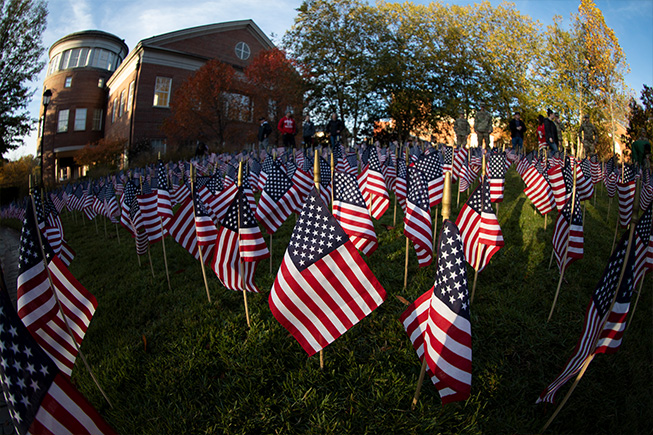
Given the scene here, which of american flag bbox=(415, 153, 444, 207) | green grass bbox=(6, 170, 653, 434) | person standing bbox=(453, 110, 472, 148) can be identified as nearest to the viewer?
green grass bbox=(6, 170, 653, 434)

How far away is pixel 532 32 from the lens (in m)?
31.6

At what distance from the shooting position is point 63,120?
37.8 meters

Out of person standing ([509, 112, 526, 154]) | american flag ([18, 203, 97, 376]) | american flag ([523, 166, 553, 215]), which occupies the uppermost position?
person standing ([509, 112, 526, 154])

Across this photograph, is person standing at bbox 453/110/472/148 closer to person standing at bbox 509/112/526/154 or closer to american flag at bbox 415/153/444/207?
person standing at bbox 509/112/526/154

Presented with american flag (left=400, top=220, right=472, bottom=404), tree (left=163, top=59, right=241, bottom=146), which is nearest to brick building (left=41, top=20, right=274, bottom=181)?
tree (left=163, top=59, right=241, bottom=146)

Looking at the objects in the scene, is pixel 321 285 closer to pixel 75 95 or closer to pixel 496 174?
pixel 496 174

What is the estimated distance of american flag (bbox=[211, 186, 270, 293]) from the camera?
4.02 m

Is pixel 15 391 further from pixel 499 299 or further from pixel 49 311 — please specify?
pixel 499 299

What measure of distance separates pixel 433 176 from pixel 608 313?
408 centimetres

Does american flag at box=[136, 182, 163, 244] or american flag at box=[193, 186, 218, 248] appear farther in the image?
american flag at box=[136, 182, 163, 244]

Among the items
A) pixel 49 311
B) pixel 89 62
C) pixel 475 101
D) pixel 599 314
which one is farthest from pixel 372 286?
pixel 89 62

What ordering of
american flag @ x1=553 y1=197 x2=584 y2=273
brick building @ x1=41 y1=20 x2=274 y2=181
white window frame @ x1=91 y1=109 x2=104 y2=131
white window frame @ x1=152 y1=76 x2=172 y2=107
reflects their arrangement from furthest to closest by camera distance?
white window frame @ x1=91 y1=109 x2=104 y2=131
white window frame @ x1=152 y1=76 x2=172 y2=107
brick building @ x1=41 y1=20 x2=274 y2=181
american flag @ x1=553 y1=197 x2=584 y2=273

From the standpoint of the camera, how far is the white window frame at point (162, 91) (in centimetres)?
3042

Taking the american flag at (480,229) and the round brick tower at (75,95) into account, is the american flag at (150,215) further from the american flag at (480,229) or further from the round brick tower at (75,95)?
the round brick tower at (75,95)
